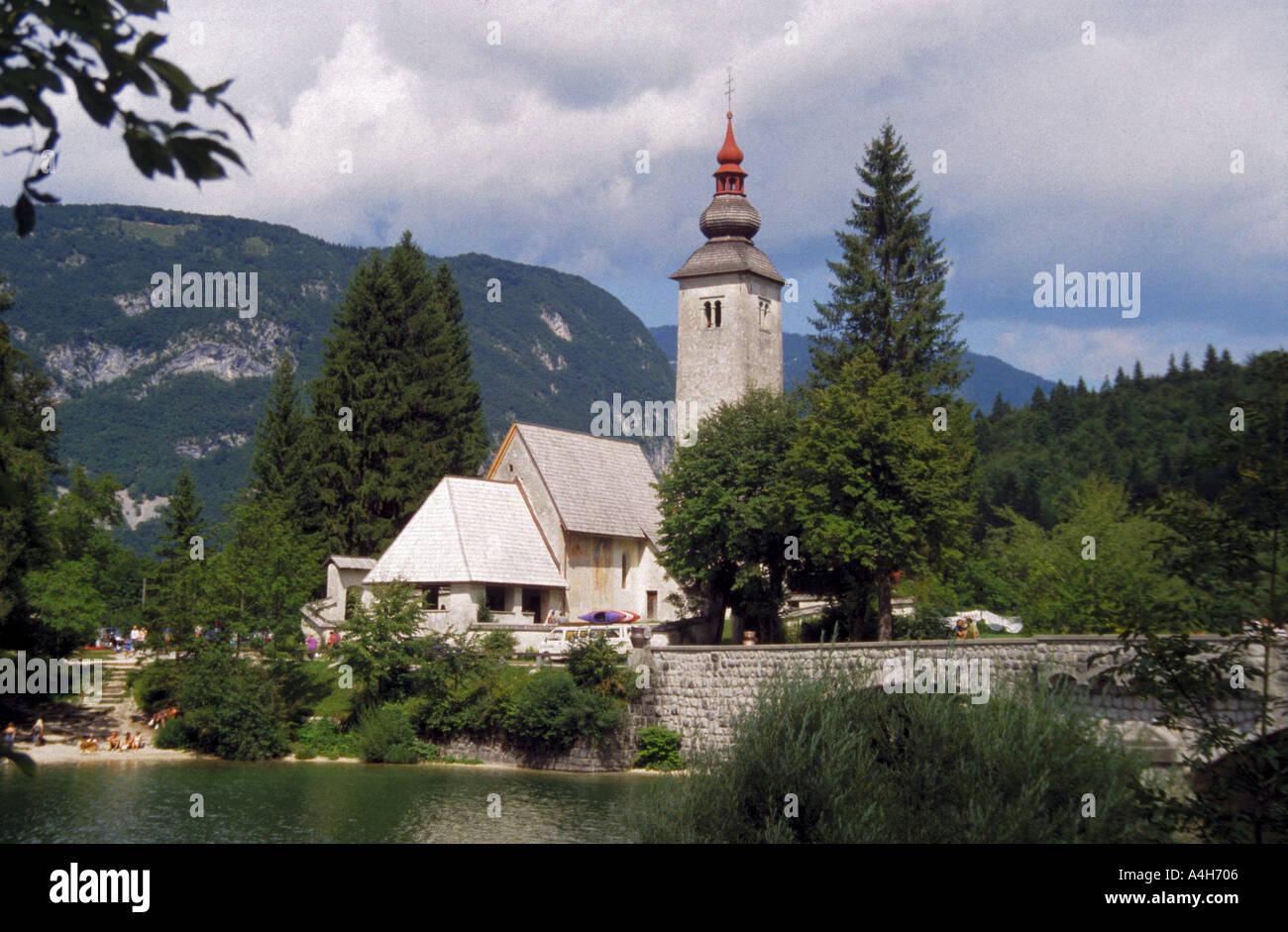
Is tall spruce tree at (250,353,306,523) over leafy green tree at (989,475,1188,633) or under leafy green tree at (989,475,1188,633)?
over

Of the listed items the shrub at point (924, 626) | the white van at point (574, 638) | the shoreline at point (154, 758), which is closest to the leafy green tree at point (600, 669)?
the white van at point (574, 638)

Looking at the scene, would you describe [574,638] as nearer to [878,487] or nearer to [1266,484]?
[878,487]

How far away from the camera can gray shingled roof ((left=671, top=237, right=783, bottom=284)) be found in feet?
Answer: 193

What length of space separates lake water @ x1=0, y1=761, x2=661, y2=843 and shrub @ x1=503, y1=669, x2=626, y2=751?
3.90 feet

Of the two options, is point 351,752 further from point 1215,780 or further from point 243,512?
point 1215,780

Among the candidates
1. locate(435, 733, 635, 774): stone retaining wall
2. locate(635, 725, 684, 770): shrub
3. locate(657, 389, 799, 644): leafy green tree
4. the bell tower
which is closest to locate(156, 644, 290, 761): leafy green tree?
locate(435, 733, 635, 774): stone retaining wall

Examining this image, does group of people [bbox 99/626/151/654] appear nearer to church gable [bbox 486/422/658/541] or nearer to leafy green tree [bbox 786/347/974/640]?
church gable [bbox 486/422/658/541]

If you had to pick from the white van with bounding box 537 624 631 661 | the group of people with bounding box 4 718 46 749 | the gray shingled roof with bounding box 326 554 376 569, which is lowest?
the group of people with bounding box 4 718 46 749

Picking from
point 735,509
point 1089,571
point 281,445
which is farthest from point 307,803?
point 281,445

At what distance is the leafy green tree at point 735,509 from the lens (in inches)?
1614

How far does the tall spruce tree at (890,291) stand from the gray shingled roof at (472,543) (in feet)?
47.1

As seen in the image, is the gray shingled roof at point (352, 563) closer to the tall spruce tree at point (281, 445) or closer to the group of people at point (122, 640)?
the tall spruce tree at point (281, 445)

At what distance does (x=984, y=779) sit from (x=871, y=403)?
84.1 feet
